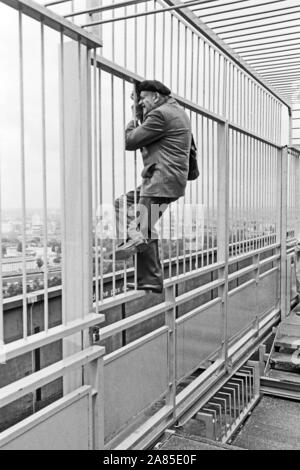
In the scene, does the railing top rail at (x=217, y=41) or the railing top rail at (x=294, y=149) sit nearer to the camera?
the railing top rail at (x=217, y=41)

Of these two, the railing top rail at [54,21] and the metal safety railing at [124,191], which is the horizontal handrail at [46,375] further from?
the railing top rail at [54,21]

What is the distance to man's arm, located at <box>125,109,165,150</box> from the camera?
222 centimetres

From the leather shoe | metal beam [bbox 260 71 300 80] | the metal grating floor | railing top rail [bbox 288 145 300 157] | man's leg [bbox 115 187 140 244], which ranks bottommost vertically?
the metal grating floor

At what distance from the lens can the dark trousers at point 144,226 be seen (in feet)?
7.86

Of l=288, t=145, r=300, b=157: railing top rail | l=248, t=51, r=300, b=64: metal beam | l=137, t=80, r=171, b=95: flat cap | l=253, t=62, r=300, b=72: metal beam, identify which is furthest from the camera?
l=288, t=145, r=300, b=157: railing top rail

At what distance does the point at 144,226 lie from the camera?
245cm

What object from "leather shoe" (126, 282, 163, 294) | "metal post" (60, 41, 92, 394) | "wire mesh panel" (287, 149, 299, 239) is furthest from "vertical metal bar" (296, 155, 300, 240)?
"metal post" (60, 41, 92, 394)

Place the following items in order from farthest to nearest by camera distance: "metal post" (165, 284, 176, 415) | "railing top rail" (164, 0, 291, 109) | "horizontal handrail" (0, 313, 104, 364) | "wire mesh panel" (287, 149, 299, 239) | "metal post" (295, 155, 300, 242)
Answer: "metal post" (295, 155, 300, 242) → "wire mesh panel" (287, 149, 299, 239) → "railing top rail" (164, 0, 291, 109) → "metal post" (165, 284, 176, 415) → "horizontal handrail" (0, 313, 104, 364)

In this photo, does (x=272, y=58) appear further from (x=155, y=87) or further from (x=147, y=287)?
(x=147, y=287)

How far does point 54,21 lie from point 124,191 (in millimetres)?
907

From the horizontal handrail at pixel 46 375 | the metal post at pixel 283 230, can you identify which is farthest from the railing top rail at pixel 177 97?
the horizontal handrail at pixel 46 375

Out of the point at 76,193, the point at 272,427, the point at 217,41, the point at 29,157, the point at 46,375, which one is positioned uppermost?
the point at 217,41

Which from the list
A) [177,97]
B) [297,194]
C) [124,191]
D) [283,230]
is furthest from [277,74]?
[124,191]

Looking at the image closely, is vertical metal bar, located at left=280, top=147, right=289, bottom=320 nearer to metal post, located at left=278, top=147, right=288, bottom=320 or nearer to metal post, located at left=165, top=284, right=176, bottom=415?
metal post, located at left=278, top=147, right=288, bottom=320
